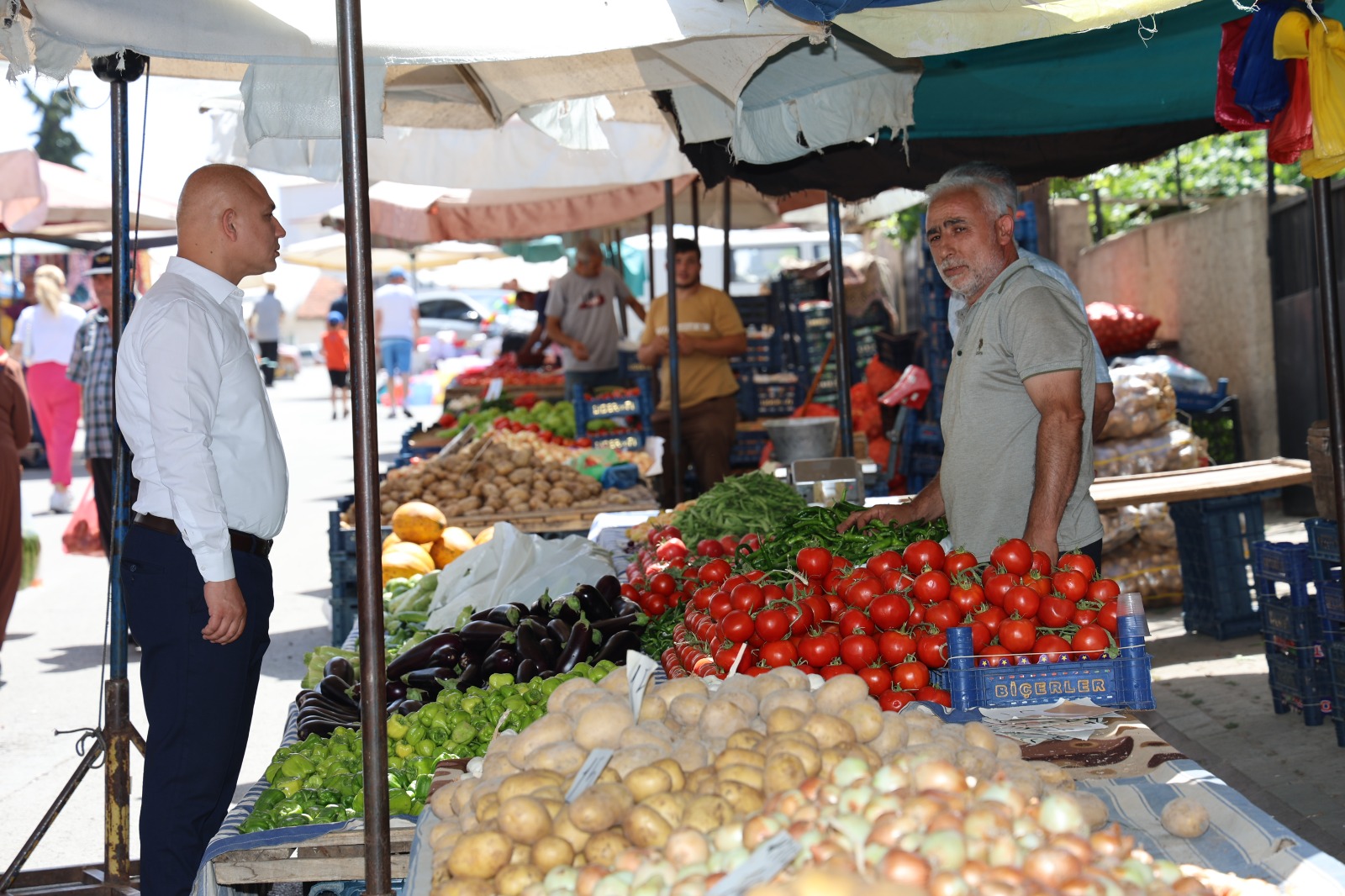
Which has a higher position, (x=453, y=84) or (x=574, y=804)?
(x=453, y=84)

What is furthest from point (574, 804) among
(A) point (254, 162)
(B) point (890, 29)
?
(A) point (254, 162)

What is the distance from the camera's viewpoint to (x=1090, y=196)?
15.0m

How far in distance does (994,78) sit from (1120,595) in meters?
2.74

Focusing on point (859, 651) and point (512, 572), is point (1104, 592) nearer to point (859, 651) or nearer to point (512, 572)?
point (859, 651)

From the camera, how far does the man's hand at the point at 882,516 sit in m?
4.54

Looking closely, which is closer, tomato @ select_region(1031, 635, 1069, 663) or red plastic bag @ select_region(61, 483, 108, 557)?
tomato @ select_region(1031, 635, 1069, 663)

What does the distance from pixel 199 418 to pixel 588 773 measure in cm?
171

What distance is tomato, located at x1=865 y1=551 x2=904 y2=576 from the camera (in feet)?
11.8

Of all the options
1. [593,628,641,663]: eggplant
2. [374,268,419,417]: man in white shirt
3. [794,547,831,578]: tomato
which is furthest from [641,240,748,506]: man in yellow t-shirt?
[374,268,419,417]: man in white shirt

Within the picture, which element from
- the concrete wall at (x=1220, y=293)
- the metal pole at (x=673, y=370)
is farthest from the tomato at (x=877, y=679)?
the concrete wall at (x=1220, y=293)

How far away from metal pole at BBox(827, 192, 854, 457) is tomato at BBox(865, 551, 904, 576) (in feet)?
9.20

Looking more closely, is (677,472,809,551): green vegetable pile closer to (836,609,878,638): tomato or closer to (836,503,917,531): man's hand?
(836,503,917,531): man's hand

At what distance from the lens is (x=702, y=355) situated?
9.27 metres

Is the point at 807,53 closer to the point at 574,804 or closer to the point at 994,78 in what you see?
the point at 994,78
